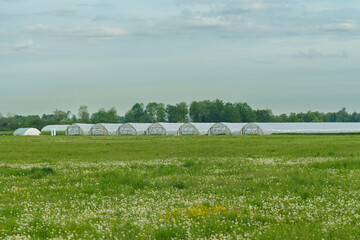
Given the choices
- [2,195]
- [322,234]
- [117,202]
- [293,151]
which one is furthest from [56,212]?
[293,151]

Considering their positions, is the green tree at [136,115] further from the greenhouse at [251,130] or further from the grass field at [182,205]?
the grass field at [182,205]

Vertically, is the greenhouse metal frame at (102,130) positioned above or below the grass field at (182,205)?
above

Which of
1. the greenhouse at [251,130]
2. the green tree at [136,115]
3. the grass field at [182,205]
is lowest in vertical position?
the grass field at [182,205]

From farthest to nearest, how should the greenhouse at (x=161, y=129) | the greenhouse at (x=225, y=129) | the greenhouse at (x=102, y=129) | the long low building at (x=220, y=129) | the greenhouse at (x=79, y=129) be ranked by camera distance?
the greenhouse at (x=79, y=129) → the greenhouse at (x=102, y=129) → the greenhouse at (x=161, y=129) → the greenhouse at (x=225, y=129) → the long low building at (x=220, y=129)

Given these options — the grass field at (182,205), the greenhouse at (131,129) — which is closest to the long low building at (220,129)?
the greenhouse at (131,129)

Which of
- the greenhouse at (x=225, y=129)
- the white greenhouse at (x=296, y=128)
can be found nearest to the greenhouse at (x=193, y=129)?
the greenhouse at (x=225, y=129)

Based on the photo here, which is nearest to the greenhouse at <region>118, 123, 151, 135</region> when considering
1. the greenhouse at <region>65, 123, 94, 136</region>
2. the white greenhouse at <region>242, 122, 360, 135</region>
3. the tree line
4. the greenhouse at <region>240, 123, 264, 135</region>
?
the greenhouse at <region>65, 123, 94, 136</region>

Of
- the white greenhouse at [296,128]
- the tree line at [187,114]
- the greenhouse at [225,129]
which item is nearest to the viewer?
the white greenhouse at [296,128]

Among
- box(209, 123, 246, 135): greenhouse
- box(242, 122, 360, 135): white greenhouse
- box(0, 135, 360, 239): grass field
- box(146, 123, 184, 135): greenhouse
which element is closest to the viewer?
box(0, 135, 360, 239): grass field

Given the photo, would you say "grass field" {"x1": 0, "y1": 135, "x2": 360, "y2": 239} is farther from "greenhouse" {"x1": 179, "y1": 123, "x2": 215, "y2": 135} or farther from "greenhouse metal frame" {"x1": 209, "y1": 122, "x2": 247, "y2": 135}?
"greenhouse" {"x1": 179, "y1": 123, "x2": 215, "y2": 135}

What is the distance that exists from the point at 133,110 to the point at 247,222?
189 meters

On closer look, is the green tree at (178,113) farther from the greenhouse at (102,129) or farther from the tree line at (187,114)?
the greenhouse at (102,129)

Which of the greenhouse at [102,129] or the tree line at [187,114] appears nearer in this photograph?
the greenhouse at [102,129]

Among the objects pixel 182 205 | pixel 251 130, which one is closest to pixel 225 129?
pixel 251 130
